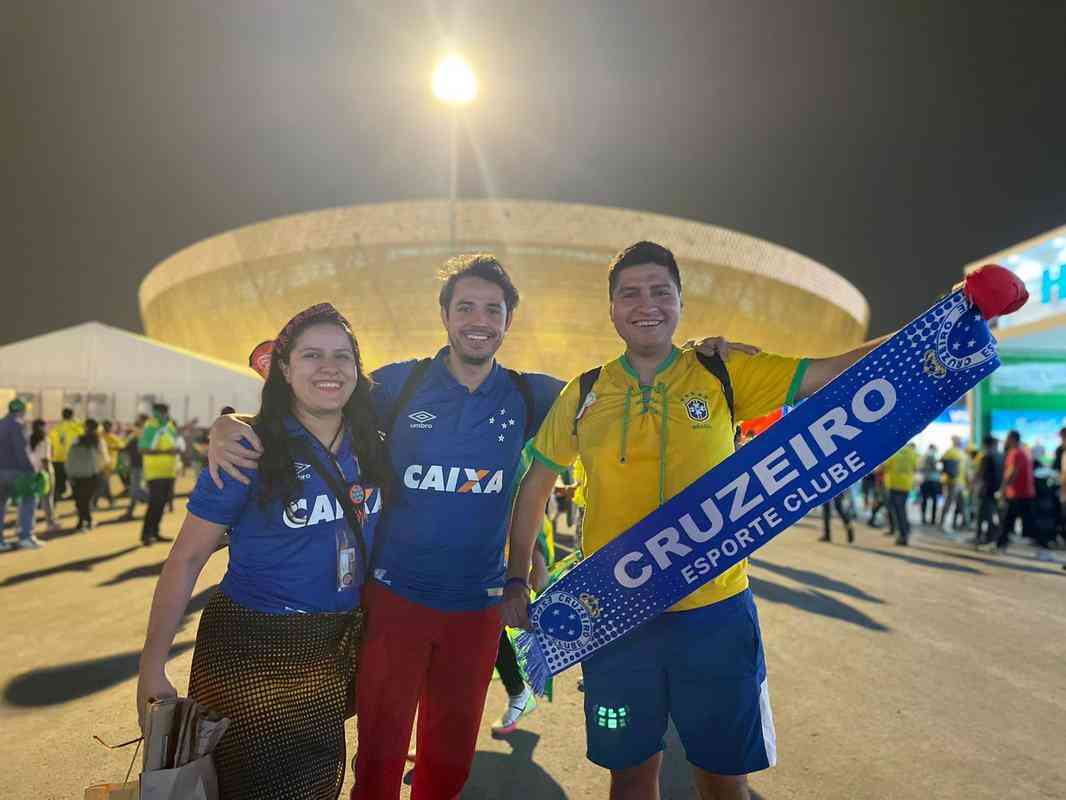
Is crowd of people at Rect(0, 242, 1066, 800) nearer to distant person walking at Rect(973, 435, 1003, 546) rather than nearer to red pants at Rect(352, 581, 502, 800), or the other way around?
red pants at Rect(352, 581, 502, 800)

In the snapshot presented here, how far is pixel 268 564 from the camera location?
1896 millimetres

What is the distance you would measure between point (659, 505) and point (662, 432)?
251mm

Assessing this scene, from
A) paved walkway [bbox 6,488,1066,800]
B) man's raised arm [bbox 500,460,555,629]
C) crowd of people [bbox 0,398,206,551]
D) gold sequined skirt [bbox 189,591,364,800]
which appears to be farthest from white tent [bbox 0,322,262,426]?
gold sequined skirt [bbox 189,591,364,800]

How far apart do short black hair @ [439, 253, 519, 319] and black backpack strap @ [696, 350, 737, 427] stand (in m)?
0.78

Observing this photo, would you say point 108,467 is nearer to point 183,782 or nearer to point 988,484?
point 183,782

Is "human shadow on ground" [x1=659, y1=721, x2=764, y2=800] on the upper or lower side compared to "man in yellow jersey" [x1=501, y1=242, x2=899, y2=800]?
lower

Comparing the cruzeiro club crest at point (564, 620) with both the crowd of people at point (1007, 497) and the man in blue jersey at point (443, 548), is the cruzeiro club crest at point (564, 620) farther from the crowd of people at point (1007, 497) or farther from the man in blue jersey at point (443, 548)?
the crowd of people at point (1007, 497)

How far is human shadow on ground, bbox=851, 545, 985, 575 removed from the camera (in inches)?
347

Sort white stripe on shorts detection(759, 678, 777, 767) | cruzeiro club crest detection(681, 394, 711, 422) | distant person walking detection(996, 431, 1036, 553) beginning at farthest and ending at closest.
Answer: distant person walking detection(996, 431, 1036, 553), cruzeiro club crest detection(681, 394, 711, 422), white stripe on shorts detection(759, 678, 777, 767)

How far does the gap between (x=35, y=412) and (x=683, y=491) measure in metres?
27.7

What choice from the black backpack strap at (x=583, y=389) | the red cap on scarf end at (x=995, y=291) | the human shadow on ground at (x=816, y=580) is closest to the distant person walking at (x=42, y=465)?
the black backpack strap at (x=583, y=389)

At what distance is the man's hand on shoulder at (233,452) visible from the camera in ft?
6.12

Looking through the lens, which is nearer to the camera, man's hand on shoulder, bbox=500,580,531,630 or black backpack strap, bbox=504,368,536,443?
man's hand on shoulder, bbox=500,580,531,630

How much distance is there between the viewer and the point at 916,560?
372 inches
